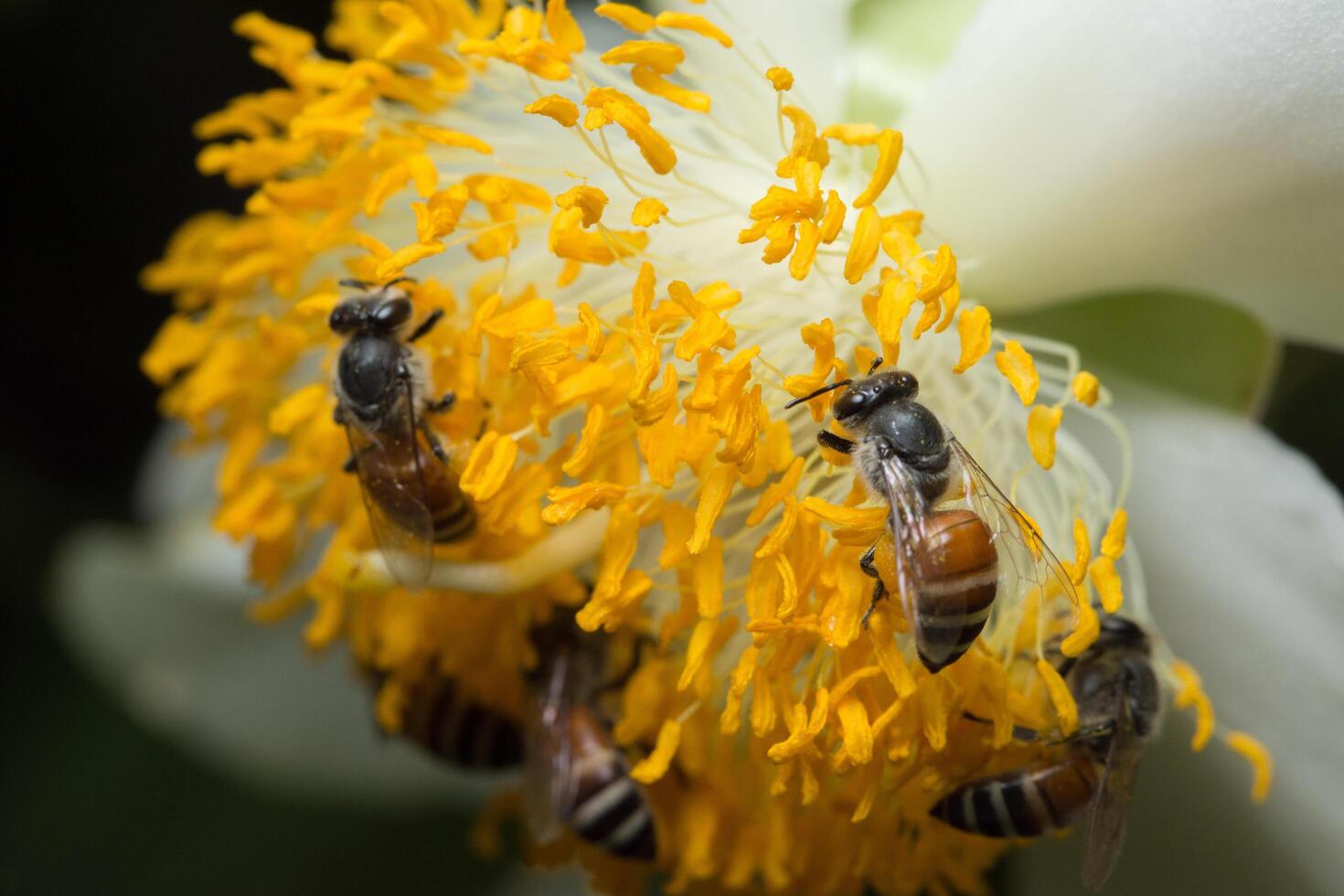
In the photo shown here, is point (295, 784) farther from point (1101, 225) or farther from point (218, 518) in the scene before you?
point (1101, 225)

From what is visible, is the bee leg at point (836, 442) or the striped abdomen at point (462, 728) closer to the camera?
the bee leg at point (836, 442)

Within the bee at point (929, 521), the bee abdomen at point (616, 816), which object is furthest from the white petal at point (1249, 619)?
the bee abdomen at point (616, 816)

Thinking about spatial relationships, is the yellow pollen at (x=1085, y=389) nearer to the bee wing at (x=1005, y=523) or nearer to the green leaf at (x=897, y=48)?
the bee wing at (x=1005, y=523)

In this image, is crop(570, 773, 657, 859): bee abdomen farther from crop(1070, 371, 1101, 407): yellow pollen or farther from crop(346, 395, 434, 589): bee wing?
crop(1070, 371, 1101, 407): yellow pollen

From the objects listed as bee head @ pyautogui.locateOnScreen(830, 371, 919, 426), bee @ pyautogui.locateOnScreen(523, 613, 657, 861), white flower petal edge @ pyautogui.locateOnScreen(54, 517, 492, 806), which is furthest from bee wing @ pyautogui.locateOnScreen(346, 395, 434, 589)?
white flower petal edge @ pyautogui.locateOnScreen(54, 517, 492, 806)

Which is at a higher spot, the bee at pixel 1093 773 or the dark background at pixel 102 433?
the bee at pixel 1093 773

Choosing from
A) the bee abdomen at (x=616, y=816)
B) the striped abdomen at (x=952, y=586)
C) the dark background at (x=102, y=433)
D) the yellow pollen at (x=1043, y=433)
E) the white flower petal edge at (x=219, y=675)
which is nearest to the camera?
the striped abdomen at (x=952, y=586)
